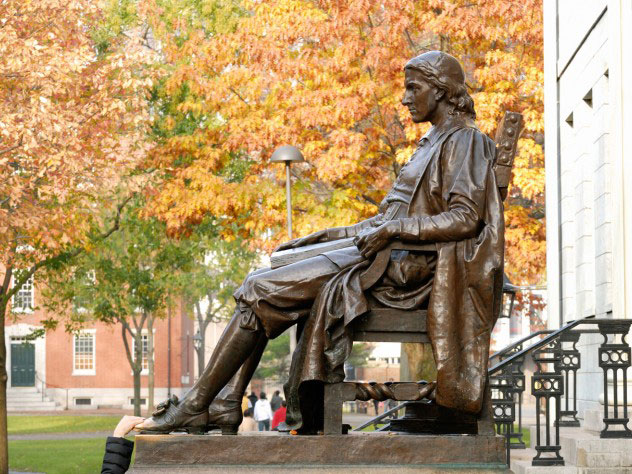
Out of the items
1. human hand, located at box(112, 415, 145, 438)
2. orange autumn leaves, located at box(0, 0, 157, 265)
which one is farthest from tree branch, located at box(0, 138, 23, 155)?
human hand, located at box(112, 415, 145, 438)

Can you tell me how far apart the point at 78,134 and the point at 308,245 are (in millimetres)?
14448

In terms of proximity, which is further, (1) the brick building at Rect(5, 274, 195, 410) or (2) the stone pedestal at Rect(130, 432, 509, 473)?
(1) the brick building at Rect(5, 274, 195, 410)

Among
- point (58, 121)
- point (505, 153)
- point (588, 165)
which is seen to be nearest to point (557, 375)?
point (505, 153)

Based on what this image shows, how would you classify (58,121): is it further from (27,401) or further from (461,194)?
(27,401)

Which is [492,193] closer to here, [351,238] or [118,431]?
[351,238]

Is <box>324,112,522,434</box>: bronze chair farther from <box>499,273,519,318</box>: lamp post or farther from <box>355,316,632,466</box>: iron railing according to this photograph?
<box>499,273,519,318</box>: lamp post

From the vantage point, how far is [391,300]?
211 inches

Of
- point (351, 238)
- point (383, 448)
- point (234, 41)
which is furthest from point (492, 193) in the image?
point (234, 41)

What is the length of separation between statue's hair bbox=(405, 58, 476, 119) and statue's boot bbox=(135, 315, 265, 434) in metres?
1.52

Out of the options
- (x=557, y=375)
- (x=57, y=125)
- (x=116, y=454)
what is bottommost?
(x=116, y=454)

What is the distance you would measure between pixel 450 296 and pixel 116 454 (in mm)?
1846

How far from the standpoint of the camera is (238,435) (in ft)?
17.0

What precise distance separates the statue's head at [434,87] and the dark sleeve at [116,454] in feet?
7.14

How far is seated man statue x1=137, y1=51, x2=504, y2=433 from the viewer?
17.1 feet
